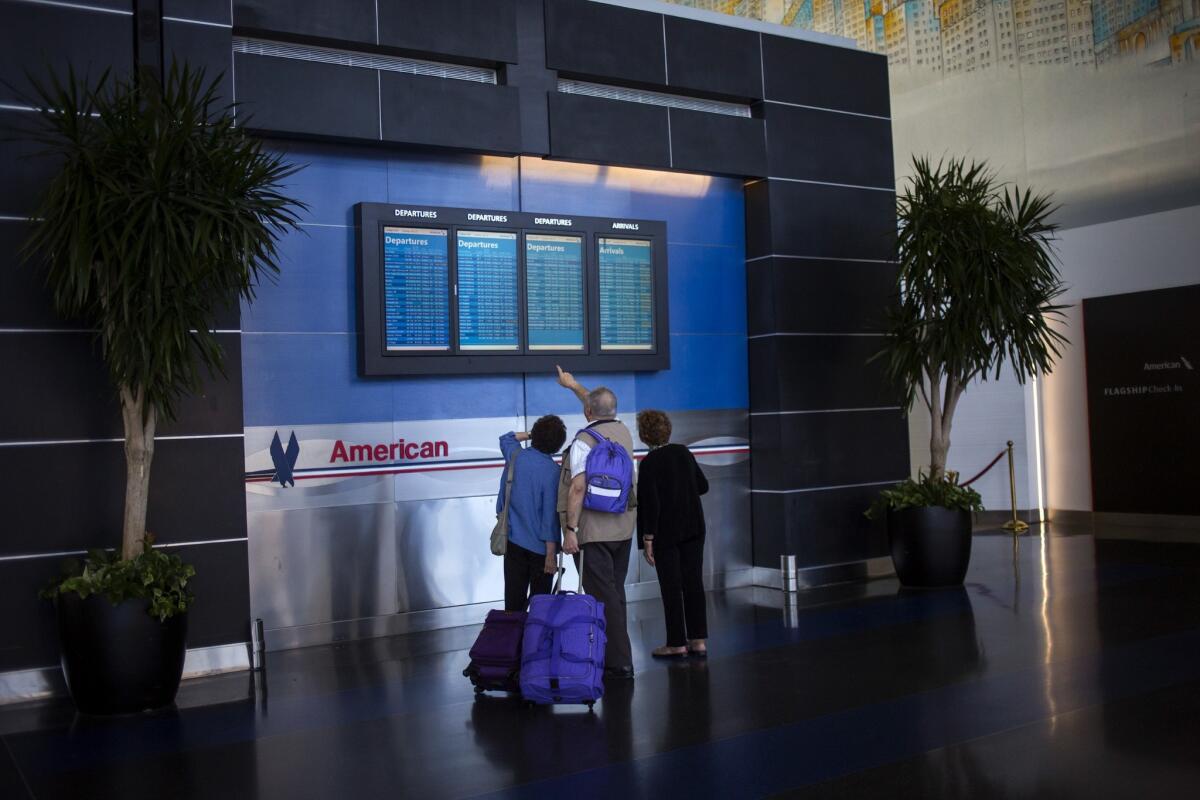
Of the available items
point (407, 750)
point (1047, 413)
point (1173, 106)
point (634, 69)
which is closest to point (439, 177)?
point (634, 69)

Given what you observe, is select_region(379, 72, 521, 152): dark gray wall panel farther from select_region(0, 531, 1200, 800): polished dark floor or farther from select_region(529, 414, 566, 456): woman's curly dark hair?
select_region(0, 531, 1200, 800): polished dark floor

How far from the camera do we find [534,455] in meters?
6.21

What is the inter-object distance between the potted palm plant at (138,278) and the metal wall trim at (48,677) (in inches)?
18.5

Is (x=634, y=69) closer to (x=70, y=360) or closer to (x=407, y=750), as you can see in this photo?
(x=70, y=360)

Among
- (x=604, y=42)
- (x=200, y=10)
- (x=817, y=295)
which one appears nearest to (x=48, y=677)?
(x=200, y=10)

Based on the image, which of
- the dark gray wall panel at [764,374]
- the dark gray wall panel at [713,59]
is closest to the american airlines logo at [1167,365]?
the dark gray wall panel at [764,374]

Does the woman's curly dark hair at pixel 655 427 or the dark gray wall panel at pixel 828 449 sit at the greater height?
the woman's curly dark hair at pixel 655 427

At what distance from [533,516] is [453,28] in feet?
12.6

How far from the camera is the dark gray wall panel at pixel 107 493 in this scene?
619 centimetres

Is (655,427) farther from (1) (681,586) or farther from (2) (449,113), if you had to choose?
(2) (449,113)

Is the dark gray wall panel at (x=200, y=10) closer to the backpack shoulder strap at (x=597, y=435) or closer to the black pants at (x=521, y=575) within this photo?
the backpack shoulder strap at (x=597, y=435)

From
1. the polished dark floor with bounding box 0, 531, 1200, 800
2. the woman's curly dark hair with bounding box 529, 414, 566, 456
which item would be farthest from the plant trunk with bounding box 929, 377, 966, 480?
the woman's curly dark hair with bounding box 529, 414, 566, 456

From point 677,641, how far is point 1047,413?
9.48 metres

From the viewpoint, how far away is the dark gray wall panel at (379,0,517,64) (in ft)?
25.1
